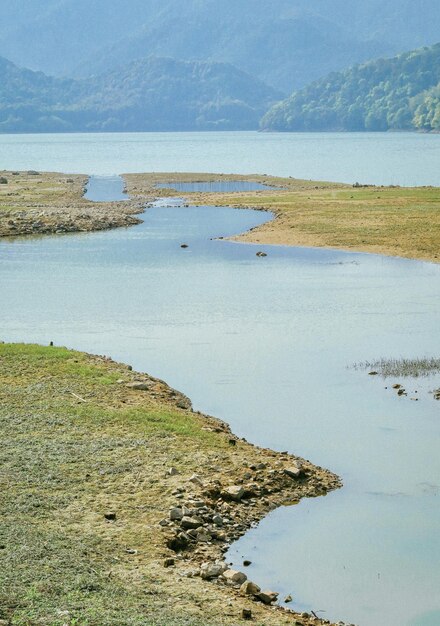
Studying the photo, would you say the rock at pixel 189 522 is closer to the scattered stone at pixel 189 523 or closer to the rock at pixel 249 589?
the scattered stone at pixel 189 523

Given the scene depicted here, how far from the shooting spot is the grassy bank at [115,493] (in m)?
13.6

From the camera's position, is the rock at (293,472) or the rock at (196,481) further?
the rock at (293,472)

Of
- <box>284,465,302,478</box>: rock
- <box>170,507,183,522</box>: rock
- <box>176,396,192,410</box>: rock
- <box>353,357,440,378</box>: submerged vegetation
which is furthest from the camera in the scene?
<box>353,357,440,378</box>: submerged vegetation

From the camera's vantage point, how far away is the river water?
1628cm

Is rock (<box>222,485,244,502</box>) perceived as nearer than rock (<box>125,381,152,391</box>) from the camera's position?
Yes

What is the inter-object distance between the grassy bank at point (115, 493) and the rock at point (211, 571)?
157 mm

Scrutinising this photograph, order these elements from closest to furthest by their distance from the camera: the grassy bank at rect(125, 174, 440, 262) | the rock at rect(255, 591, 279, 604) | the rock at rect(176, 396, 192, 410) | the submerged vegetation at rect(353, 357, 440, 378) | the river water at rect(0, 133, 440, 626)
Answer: the rock at rect(255, 591, 279, 604) → the river water at rect(0, 133, 440, 626) → the rock at rect(176, 396, 192, 410) → the submerged vegetation at rect(353, 357, 440, 378) → the grassy bank at rect(125, 174, 440, 262)

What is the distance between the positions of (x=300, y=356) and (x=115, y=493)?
1238 centimetres

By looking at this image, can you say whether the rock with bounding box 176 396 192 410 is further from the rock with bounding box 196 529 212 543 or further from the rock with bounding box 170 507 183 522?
the rock with bounding box 196 529 212 543

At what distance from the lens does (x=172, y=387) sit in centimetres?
2628

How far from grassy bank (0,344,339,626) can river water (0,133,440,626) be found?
102 cm

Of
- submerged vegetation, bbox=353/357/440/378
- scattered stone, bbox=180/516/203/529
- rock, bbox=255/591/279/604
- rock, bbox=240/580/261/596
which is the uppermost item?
submerged vegetation, bbox=353/357/440/378

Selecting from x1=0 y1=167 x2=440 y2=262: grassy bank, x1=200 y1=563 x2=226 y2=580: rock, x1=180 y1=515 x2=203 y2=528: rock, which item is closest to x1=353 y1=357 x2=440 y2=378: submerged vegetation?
x1=180 y1=515 x2=203 y2=528: rock

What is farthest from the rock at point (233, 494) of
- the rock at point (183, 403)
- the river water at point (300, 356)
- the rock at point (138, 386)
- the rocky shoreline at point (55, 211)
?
the rocky shoreline at point (55, 211)
